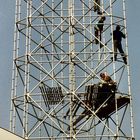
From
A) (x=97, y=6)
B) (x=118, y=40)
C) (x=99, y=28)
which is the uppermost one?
(x=97, y=6)

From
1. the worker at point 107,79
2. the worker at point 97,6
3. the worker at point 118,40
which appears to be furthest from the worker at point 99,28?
the worker at point 107,79

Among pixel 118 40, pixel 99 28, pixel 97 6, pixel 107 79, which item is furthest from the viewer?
pixel 97 6

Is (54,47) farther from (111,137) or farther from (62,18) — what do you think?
(111,137)

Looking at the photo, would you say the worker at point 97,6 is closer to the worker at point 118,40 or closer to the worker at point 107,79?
the worker at point 118,40

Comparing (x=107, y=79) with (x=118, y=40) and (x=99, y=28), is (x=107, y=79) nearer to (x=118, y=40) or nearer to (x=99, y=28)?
(x=118, y=40)

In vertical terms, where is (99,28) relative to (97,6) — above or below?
below

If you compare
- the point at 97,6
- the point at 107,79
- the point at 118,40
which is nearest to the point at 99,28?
the point at 97,6

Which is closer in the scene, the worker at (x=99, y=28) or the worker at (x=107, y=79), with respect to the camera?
the worker at (x=107, y=79)

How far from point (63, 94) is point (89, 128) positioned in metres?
2.79

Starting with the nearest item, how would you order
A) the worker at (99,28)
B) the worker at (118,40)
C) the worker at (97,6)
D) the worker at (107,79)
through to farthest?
the worker at (107,79) < the worker at (118,40) < the worker at (99,28) < the worker at (97,6)

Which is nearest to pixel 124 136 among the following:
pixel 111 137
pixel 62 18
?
pixel 111 137

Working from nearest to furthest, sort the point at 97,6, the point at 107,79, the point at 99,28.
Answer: the point at 107,79, the point at 99,28, the point at 97,6

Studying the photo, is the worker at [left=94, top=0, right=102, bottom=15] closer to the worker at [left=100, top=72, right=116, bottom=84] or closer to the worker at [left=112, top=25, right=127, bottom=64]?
the worker at [left=112, top=25, right=127, bottom=64]

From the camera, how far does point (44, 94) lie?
35.9 m
